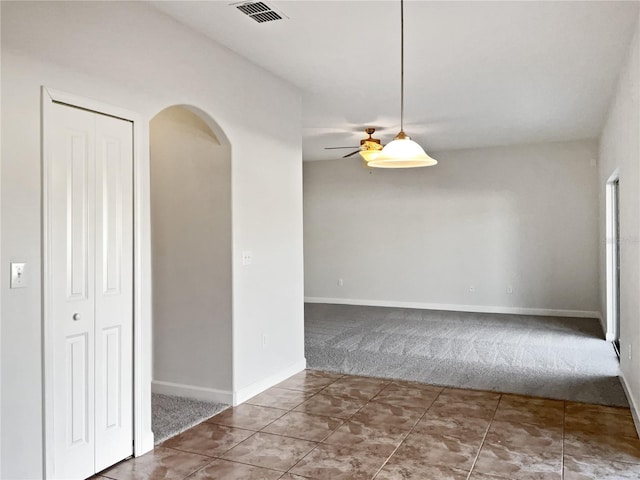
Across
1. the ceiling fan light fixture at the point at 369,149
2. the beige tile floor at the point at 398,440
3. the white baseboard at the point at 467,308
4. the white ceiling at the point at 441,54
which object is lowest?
the beige tile floor at the point at 398,440

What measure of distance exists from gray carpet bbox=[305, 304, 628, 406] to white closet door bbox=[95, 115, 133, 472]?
2475 millimetres

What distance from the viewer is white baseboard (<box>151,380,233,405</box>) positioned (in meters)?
4.09

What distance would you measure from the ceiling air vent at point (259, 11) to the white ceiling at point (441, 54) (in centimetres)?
7

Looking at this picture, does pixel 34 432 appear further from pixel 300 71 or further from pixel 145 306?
pixel 300 71

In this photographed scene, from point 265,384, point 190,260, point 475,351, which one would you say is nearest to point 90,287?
point 190,260

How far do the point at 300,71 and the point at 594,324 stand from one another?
5810 mm

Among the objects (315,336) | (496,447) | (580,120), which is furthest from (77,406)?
(580,120)

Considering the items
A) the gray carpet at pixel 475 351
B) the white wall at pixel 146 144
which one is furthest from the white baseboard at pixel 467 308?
the white wall at pixel 146 144

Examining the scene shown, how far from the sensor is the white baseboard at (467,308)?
8.12 meters

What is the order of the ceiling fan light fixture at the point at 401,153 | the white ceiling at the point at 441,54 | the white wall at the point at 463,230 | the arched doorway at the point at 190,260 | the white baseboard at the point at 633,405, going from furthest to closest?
the white wall at the point at 463,230 → the arched doorway at the point at 190,260 → the white baseboard at the point at 633,405 → the white ceiling at the point at 441,54 → the ceiling fan light fixture at the point at 401,153

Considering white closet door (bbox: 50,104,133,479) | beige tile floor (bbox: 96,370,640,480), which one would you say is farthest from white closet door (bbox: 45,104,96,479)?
beige tile floor (bbox: 96,370,640,480)

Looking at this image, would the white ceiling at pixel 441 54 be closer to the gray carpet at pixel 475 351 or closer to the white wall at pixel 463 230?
the white wall at pixel 463 230

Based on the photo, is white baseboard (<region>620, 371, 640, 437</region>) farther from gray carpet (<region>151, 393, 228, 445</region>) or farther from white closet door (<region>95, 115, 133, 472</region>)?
white closet door (<region>95, 115, 133, 472</region>)

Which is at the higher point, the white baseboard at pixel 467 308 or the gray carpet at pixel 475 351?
the white baseboard at pixel 467 308
